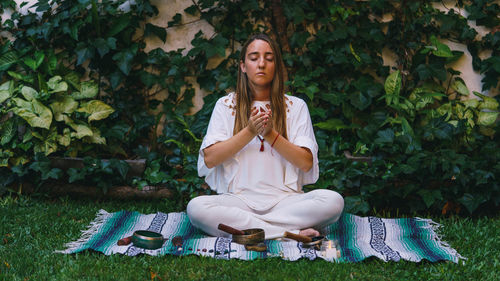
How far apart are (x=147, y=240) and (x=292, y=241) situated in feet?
2.62

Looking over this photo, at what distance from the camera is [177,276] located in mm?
2441

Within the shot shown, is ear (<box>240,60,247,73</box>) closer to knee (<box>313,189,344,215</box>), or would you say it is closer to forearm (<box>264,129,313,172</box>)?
forearm (<box>264,129,313,172</box>)

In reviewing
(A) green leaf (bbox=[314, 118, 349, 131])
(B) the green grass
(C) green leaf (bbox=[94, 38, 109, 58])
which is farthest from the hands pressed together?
(C) green leaf (bbox=[94, 38, 109, 58])

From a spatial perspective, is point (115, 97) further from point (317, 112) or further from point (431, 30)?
point (431, 30)

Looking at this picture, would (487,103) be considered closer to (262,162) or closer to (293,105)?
(293,105)

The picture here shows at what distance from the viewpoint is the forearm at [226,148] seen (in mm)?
2998

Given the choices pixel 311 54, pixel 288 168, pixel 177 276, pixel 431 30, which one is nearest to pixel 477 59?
pixel 431 30

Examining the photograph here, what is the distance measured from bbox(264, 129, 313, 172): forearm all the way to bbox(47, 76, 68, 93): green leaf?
2.01 meters

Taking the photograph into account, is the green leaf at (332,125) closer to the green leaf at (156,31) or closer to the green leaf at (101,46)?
the green leaf at (156,31)

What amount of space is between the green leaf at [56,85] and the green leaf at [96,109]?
209 mm

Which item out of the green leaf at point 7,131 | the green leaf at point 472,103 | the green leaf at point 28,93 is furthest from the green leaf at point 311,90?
the green leaf at point 7,131

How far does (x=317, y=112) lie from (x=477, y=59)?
1518mm

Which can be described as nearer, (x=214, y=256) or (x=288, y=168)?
(x=214, y=256)

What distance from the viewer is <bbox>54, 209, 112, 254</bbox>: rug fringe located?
2827 mm
